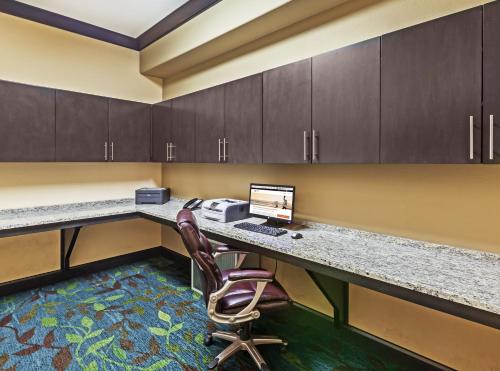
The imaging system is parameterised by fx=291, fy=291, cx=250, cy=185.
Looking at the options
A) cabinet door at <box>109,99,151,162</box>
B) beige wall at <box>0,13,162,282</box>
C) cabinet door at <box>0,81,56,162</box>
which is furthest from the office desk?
cabinet door at <box>109,99,151,162</box>

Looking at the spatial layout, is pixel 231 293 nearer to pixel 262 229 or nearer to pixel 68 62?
pixel 262 229

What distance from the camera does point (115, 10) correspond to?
3100mm

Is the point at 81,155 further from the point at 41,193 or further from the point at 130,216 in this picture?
the point at 130,216

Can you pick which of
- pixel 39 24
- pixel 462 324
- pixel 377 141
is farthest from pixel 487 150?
pixel 39 24

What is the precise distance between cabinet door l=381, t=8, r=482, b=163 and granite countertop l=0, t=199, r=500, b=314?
0.59 meters

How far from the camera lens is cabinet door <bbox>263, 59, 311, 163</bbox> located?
7.07 feet

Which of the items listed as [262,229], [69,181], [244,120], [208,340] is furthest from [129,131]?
[208,340]

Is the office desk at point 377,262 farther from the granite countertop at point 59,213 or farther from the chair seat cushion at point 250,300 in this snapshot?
the chair seat cushion at point 250,300

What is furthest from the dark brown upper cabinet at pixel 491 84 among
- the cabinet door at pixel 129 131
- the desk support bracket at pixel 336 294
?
the cabinet door at pixel 129 131

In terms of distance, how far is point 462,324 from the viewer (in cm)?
179

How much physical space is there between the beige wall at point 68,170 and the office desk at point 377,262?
40 cm

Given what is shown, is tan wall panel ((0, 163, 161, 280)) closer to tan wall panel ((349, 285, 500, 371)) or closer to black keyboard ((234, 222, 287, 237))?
black keyboard ((234, 222, 287, 237))

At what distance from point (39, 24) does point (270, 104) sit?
2.77 metres

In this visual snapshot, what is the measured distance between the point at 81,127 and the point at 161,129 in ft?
2.86
